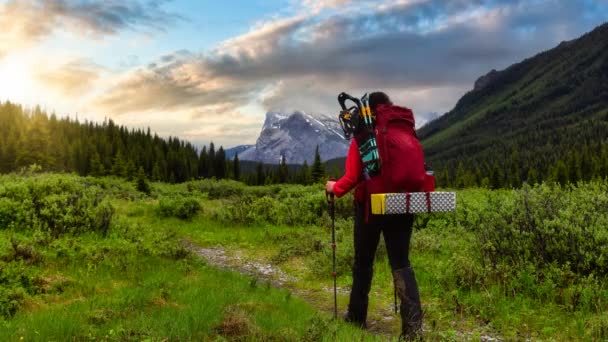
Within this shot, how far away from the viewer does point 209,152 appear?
6363 inches

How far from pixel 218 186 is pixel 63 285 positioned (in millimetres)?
48182

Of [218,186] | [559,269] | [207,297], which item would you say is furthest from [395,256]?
[218,186]

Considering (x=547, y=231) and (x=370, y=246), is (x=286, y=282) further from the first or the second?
(x=547, y=231)

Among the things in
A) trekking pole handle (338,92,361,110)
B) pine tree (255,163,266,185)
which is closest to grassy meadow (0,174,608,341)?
trekking pole handle (338,92,361,110)

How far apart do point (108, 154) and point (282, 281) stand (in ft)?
426

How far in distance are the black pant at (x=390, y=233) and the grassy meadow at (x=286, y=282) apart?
3.35 ft

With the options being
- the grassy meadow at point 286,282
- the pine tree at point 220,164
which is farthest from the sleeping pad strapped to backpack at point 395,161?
the pine tree at point 220,164

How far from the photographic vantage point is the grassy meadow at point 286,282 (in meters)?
5.66

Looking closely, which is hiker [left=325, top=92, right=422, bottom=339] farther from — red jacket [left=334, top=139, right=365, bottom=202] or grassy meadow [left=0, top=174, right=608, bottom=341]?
grassy meadow [left=0, top=174, right=608, bottom=341]

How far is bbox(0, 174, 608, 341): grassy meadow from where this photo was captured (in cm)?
566

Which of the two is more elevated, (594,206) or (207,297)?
(594,206)

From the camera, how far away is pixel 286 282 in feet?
35.1

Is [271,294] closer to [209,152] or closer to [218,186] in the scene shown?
[218,186]

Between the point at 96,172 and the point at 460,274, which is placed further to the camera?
the point at 96,172
